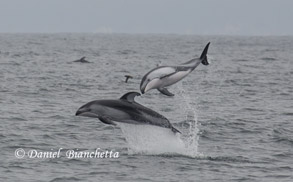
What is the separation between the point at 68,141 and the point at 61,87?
16225mm

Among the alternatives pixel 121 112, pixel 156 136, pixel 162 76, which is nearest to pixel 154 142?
pixel 156 136

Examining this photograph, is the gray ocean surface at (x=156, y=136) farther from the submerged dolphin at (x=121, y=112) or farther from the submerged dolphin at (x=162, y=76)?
the submerged dolphin at (x=162, y=76)

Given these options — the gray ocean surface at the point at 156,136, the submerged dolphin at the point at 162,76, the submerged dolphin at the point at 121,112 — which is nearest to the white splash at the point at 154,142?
the gray ocean surface at the point at 156,136

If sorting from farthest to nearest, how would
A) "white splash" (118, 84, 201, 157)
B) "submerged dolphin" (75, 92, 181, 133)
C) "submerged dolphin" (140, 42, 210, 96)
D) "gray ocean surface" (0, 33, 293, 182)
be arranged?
"white splash" (118, 84, 201, 157), "gray ocean surface" (0, 33, 293, 182), "submerged dolphin" (75, 92, 181, 133), "submerged dolphin" (140, 42, 210, 96)

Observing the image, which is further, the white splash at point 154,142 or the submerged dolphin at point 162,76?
the white splash at point 154,142

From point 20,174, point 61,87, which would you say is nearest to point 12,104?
point 61,87

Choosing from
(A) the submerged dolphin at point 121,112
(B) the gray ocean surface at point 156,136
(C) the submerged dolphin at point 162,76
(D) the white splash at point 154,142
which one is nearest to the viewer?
(C) the submerged dolphin at point 162,76

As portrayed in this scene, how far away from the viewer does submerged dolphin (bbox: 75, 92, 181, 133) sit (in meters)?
16.3

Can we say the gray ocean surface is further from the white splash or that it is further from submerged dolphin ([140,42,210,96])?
submerged dolphin ([140,42,210,96])

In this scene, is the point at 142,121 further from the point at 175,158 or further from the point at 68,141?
the point at 68,141

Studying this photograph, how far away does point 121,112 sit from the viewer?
16516 mm

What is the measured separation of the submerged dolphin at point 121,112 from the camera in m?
16.3

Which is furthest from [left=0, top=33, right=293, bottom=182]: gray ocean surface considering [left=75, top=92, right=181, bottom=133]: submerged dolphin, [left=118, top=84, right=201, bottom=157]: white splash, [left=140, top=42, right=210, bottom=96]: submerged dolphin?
[left=140, top=42, right=210, bottom=96]: submerged dolphin

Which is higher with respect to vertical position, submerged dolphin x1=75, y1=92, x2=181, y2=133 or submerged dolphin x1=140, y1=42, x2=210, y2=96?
submerged dolphin x1=140, y1=42, x2=210, y2=96
